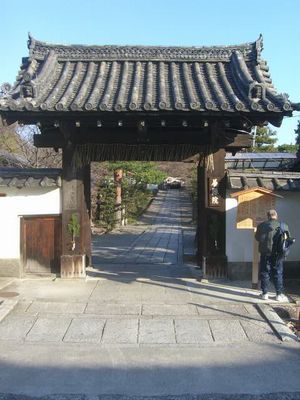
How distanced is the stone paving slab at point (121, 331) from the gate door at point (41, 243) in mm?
3992

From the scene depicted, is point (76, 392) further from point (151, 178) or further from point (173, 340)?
point (151, 178)

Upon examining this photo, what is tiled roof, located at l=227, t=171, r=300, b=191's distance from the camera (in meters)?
10.7

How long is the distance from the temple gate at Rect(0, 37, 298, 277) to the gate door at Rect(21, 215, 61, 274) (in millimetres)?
364

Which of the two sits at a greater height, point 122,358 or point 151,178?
point 151,178

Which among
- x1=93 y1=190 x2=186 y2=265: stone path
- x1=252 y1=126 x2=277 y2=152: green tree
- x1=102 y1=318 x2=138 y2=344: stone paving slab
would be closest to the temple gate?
x1=93 y1=190 x2=186 y2=265: stone path

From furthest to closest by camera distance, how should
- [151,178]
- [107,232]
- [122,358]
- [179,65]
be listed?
[151,178]
[107,232]
[179,65]
[122,358]

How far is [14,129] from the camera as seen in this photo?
84.7 feet

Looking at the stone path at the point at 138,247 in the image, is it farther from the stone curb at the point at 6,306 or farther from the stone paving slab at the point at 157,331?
the stone paving slab at the point at 157,331

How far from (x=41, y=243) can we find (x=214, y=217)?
413 centimetres

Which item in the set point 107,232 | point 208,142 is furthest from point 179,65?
point 107,232

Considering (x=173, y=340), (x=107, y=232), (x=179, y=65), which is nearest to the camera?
(x=173, y=340)

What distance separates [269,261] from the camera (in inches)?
360

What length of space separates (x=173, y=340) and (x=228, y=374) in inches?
52.5

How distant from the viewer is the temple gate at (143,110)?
9.66 metres
